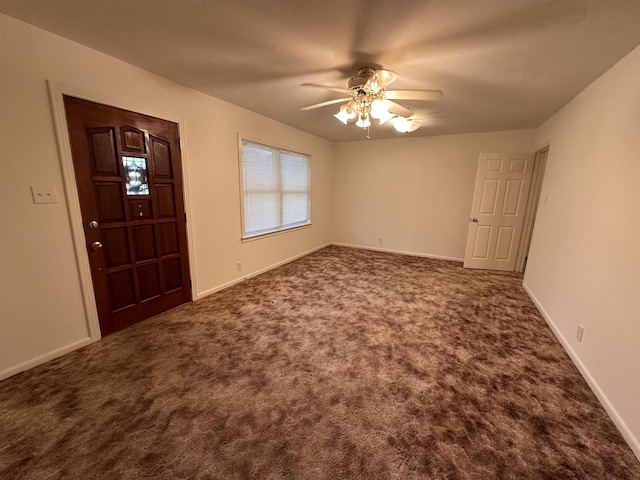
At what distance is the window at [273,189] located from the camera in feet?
12.2

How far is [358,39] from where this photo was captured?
173 cm

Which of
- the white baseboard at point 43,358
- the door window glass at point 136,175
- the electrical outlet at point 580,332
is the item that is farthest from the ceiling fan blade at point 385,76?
the white baseboard at point 43,358

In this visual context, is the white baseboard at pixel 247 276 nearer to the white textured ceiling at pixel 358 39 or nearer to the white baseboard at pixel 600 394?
the white textured ceiling at pixel 358 39

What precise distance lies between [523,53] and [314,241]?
4.21m

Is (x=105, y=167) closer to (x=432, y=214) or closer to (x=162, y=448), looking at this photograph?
(x=162, y=448)

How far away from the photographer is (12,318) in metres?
1.83

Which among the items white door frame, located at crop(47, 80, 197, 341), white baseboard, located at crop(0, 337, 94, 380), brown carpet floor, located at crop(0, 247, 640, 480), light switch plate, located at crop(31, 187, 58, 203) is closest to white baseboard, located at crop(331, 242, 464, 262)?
brown carpet floor, located at crop(0, 247, 640, 480)

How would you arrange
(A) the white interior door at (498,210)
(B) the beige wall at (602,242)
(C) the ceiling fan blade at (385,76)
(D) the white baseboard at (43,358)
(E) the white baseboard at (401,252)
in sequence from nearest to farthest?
(B) the beige wall at (602,242)
(D) the white baseboard at (43,358)
(C) the ceiling fan blade at (385,76)
(A) the white interior door at (498,210)
(E) the white baseboard at (401,252)

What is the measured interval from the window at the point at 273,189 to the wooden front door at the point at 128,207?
3.42ft

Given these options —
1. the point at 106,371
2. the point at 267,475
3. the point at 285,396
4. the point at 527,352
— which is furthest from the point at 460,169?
the point at 106,371

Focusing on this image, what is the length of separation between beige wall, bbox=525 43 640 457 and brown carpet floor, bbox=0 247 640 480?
209mm

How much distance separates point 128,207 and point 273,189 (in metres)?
2.15

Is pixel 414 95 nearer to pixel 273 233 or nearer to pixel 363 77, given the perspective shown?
pixel 363 77

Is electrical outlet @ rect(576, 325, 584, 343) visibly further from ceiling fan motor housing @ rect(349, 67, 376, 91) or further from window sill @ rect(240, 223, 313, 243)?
window sill @ rect(240, 223, 313, 243)
